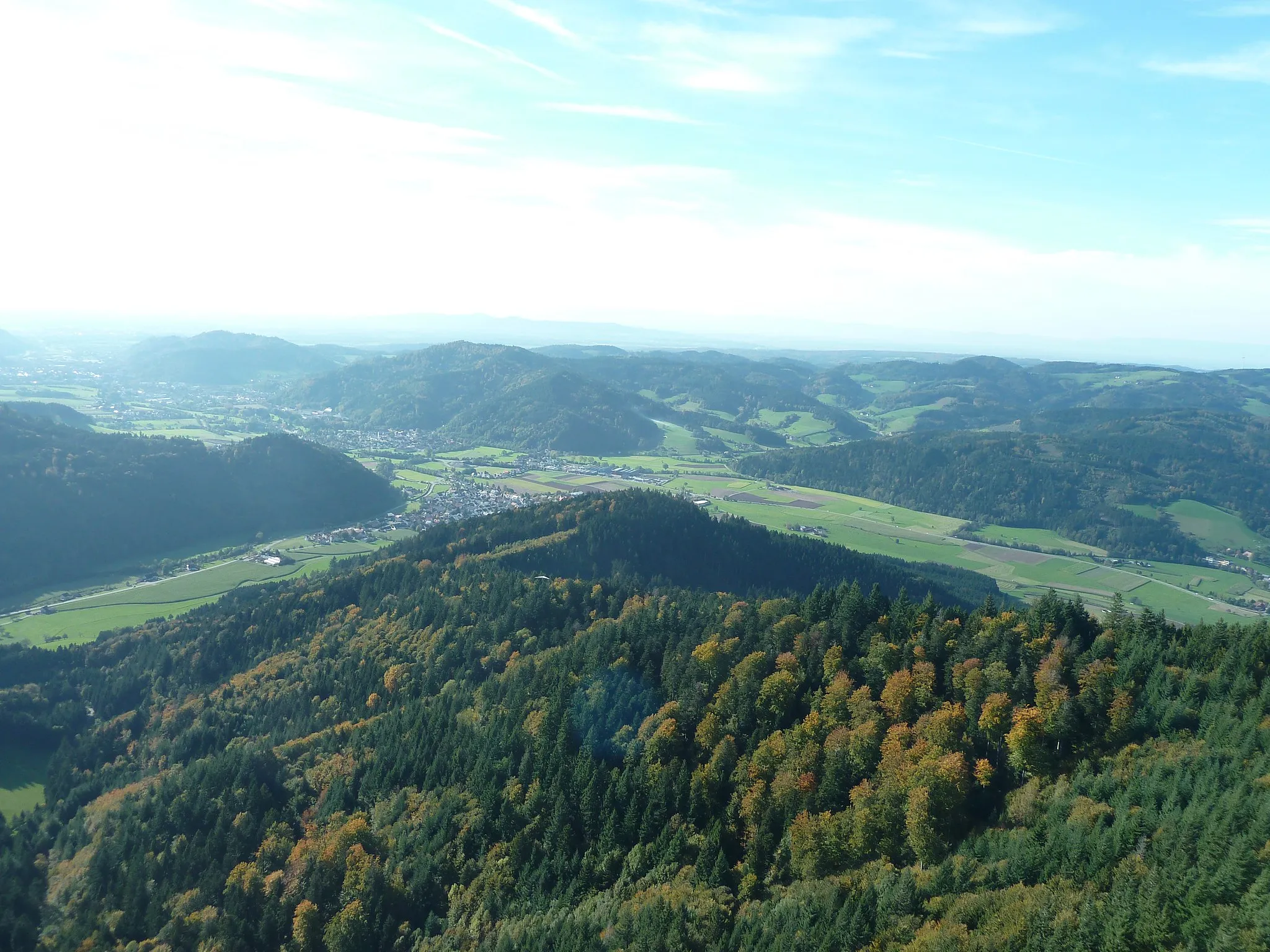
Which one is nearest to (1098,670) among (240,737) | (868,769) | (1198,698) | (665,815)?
(1198,698)

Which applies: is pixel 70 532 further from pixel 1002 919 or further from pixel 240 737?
pixel 1002 919

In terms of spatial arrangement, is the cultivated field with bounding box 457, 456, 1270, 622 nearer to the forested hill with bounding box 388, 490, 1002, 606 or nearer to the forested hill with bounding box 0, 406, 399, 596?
the forested hill with bounding box 388, 490, 1002, 606

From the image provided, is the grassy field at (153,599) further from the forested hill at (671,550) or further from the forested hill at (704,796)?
the forested hill at (704,796)

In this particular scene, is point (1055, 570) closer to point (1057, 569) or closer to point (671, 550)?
point (1057, 569)

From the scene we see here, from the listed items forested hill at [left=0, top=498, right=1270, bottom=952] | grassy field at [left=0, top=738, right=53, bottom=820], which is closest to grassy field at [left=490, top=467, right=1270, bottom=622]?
forested hill at [left=0, top=498, right=1270, bottom=952]

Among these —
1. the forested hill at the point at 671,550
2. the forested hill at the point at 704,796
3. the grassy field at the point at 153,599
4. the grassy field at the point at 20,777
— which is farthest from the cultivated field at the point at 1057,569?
the grassy field at the point at 20,777

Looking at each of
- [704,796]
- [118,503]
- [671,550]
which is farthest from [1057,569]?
[118,503]
